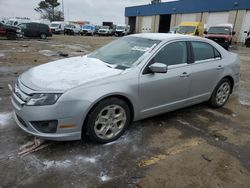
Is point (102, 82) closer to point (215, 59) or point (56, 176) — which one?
point (56, 176)

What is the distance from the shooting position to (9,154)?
115 inches

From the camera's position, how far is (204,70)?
4195 mm

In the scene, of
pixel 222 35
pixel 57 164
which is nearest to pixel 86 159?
pixel 57 164

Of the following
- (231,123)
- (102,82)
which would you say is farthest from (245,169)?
(102,82)

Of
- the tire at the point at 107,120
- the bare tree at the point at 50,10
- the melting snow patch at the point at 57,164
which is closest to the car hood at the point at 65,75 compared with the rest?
the tire at the point at 107,120

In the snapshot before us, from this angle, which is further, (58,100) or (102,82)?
(102,82)

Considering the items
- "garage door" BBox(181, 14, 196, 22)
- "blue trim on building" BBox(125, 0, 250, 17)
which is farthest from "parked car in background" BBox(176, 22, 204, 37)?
"garage door" BBox(181, 14, 196, 22)

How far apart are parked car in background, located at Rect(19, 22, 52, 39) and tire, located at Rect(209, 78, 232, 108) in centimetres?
2307

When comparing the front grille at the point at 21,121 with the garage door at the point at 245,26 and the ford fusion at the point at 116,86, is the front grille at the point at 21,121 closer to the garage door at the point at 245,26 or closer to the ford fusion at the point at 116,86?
the ford fusion at the point at 116,86

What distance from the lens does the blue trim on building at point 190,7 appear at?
30062 mm

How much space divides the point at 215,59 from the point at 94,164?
3.16 m

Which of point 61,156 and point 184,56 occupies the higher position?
point 184,56

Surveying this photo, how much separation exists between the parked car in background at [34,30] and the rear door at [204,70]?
75.4ft

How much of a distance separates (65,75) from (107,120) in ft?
A: 2.78
